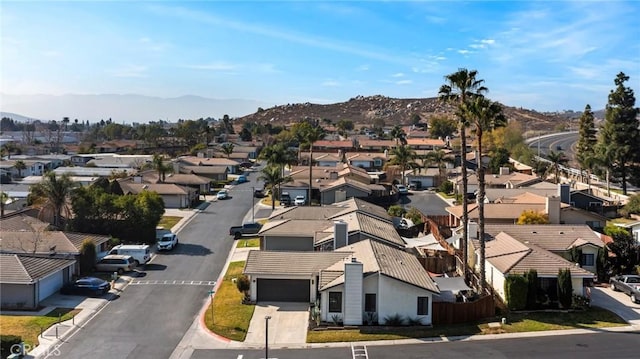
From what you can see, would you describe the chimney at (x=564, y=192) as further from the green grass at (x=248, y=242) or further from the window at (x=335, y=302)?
the window at (x=335, y=302)

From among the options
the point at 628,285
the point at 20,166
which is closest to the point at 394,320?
the point at 628,285

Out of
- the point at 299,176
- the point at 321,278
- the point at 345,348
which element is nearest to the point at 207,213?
the point at 299,176

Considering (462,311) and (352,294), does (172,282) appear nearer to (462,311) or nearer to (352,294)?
(352,294)

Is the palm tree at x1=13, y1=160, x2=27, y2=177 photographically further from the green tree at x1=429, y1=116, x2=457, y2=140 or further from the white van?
the green tree at x1=429, y1=116, x2=457, y2=140

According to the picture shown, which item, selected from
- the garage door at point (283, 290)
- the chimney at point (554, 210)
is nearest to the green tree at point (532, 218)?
the chimney at point (554, 210)

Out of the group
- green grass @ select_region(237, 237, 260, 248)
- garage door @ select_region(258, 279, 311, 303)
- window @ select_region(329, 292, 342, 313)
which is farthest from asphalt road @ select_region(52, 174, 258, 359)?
window @ select_region(329, 292, 342, 313)
